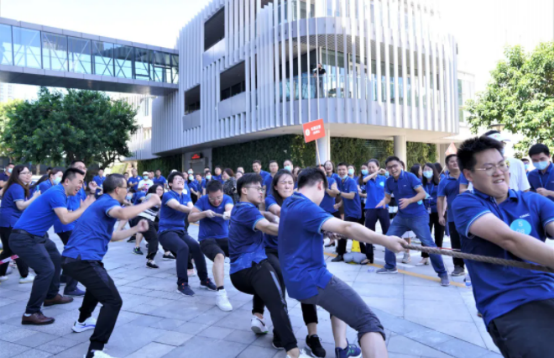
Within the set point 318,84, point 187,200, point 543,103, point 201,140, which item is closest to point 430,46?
point 543,103

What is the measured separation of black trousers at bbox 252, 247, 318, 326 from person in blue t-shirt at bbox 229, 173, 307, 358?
0.14ft

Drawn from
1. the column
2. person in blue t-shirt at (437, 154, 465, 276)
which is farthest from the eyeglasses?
the column

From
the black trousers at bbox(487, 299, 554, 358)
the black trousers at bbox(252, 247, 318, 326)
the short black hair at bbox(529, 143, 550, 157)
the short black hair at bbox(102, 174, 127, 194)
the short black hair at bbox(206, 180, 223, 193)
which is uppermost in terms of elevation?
the short black hair at bbox(529, 143, 550, 157)

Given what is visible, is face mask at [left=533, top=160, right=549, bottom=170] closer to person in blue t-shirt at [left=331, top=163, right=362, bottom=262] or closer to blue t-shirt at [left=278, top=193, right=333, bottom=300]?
person in blue t-shirt at [left=331, top=163, right=362, bottom=262]

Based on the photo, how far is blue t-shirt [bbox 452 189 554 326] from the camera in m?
2.01

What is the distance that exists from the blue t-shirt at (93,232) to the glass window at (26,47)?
2178cm

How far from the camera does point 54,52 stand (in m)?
22.1

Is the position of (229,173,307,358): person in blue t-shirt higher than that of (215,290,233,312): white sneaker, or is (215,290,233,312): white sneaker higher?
(229,173,307,358): person in blue t-shirt

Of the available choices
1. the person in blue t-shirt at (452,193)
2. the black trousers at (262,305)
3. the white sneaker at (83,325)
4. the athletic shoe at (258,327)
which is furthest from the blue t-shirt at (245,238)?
the person in blue t-shirt at (452,193)

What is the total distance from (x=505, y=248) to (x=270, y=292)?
2240 mm

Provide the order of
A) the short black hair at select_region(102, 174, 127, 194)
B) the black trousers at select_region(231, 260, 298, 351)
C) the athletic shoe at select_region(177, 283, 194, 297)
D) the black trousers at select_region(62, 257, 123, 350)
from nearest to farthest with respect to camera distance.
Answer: the black trousers at select_region(231, 260, 298, 351) → the black trousers at select_region(62, 257, 123, 350) → the short black hair at select_region(102, 174, 127, 194) → the athletic shoe at select_region(177, 283, 194, 297)

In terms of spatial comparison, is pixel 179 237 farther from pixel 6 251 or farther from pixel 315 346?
pixel 315 346

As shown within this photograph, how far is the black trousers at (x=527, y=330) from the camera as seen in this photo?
1.86 meters

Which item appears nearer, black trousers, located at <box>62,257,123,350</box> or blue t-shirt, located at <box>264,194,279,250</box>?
black trousers, located at <box>62,257,123,350</box>
